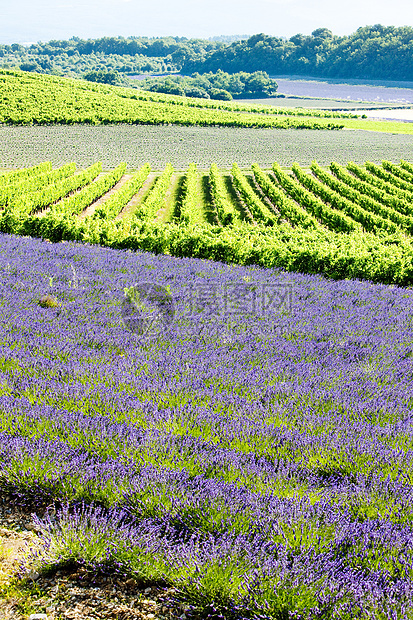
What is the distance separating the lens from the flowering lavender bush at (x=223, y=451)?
2879 mm

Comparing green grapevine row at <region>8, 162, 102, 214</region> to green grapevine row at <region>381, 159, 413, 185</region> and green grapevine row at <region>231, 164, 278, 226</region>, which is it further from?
green grapevine row at <region>381, 159, 413, 185</region>

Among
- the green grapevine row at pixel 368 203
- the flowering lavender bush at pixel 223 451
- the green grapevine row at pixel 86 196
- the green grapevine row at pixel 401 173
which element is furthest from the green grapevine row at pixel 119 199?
the green grapevine row at pixel 401 173

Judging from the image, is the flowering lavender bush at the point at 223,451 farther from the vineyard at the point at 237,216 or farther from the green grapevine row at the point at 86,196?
the green grapevine row at the point at 86,196

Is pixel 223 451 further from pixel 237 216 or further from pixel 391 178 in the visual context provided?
pixel 391 178

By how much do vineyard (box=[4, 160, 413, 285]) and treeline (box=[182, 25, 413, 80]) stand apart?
130 m

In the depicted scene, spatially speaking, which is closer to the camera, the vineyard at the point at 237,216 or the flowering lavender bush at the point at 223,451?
the flowering lavender bush at the point at 223,451

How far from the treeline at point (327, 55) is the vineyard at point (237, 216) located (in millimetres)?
130260

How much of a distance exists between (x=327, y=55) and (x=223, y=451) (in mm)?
198306

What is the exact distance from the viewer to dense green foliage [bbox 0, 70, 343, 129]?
6444 cm

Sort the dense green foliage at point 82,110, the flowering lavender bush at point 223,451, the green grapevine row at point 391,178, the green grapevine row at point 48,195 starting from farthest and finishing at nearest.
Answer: the dense green foliage at point 82,110, the green grapevine row at point 391,178, the green grapevine row at point 48,195, the flowering lavender bush at point 223,451

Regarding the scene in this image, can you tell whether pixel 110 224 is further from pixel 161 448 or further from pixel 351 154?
pixel 351 154

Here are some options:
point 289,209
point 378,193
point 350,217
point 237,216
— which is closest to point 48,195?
point 237,216

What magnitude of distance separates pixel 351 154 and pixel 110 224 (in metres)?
45.8

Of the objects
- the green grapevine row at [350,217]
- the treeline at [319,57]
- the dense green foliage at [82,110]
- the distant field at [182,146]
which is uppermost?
the treeline at [319,57]
